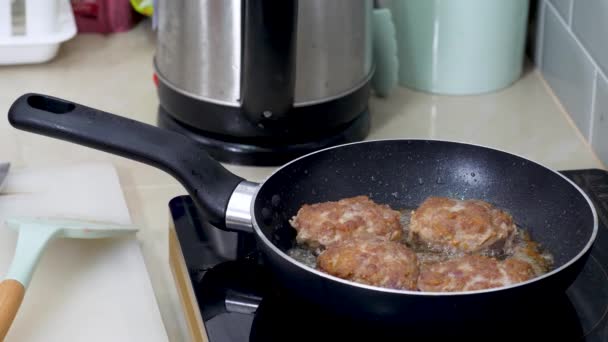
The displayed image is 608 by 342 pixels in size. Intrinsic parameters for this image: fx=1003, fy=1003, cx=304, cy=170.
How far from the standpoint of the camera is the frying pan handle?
785 millimetres

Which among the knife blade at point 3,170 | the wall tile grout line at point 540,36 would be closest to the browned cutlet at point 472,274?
the knife blade at point 3,170

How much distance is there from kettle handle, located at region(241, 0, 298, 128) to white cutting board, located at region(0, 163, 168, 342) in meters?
0.16

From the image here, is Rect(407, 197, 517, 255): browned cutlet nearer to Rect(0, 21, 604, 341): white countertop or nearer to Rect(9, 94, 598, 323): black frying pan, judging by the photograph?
Rect(9, 94, 598, 323): black frying pan

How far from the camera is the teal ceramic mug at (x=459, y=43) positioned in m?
1.10

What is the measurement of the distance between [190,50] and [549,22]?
17.9 inches

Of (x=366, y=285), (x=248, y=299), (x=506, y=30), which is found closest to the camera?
(x=366, y=285)

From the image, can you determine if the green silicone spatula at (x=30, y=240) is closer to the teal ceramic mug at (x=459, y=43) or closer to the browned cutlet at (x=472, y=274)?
the browned cutlet at (x=472, y=274)

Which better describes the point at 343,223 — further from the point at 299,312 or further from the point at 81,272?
the point at 81,272

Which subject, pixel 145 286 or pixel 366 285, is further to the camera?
pixel 145 286

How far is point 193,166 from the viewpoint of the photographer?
0.79 m

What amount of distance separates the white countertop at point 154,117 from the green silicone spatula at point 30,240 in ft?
0.21

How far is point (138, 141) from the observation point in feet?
2.61

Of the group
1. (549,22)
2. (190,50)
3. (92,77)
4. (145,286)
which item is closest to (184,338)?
(145,286)

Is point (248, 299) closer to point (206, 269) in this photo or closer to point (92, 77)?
point (206, 269)
